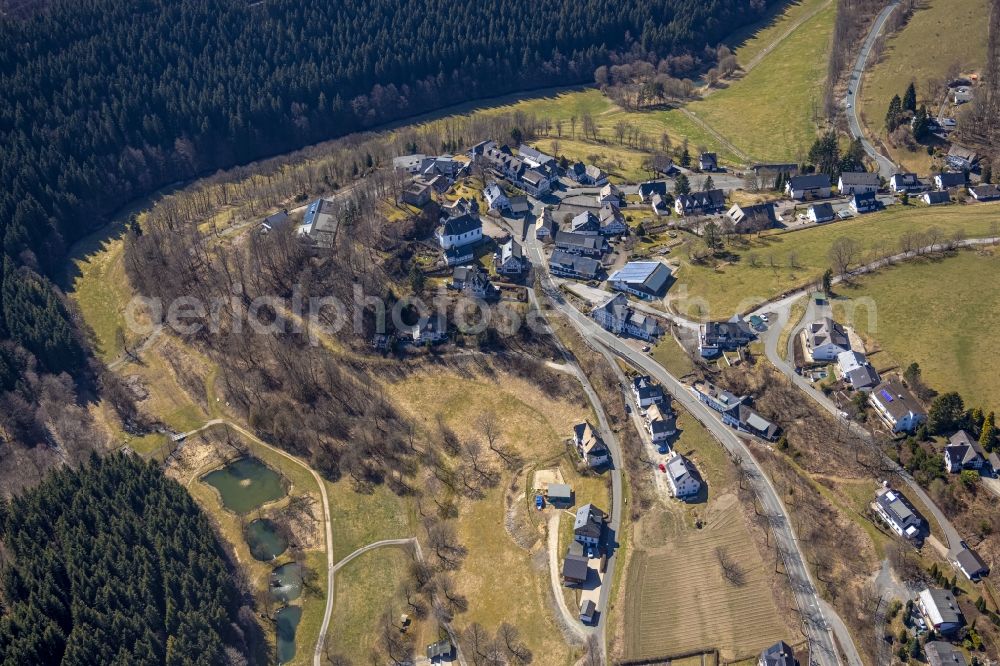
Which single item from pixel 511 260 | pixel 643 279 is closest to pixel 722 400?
pixel 643 279

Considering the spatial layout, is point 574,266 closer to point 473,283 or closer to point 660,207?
point 473,283

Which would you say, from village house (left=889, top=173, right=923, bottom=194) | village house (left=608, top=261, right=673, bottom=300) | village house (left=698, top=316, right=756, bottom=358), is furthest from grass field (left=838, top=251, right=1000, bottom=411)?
village house (left=889, top=173, right=923, bottom=194)

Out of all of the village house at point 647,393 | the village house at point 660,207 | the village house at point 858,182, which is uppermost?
the village house at point 858,182

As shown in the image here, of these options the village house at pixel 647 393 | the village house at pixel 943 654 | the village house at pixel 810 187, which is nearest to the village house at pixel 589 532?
the village house at pixel 647 393

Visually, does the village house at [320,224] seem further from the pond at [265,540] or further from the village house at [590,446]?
the village house at [590,446]

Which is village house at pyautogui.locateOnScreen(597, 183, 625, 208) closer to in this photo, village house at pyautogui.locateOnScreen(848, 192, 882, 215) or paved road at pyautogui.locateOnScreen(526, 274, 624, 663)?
paved road at pyautogui.locateOnScreen(526, 274, 624, 663)

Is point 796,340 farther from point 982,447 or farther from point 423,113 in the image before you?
point 423,113

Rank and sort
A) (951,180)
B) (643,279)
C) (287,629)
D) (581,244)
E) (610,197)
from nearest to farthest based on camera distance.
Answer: (287,629) < (643,279) < (581,244) < (951,180) < (610,197)
